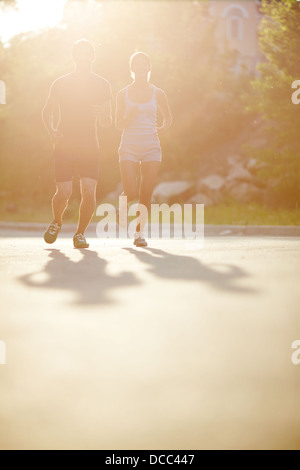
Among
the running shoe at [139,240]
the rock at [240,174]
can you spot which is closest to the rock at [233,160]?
the rock at [240,174]

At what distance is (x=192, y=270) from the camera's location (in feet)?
22.3

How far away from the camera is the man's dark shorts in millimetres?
8727

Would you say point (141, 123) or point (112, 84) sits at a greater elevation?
point (112, 84)

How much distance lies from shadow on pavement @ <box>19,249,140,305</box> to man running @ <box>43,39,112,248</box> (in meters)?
1.36

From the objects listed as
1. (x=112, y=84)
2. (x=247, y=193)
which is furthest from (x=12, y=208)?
(x=247, y=193)

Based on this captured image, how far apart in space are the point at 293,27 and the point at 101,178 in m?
7.91

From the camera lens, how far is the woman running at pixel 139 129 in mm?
9180

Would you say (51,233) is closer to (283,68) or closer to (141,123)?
(141,123)

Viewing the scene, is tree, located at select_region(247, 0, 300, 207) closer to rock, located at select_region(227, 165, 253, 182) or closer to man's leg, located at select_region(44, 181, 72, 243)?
rock, located at select_region(227, 165, 253, 182)

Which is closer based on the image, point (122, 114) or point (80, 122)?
point (80, 122)

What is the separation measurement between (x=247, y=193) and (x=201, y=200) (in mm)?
1225

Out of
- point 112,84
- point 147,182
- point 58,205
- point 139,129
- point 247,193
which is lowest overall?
point 247,193

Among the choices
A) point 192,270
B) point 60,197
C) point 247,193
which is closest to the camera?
point 192,270
